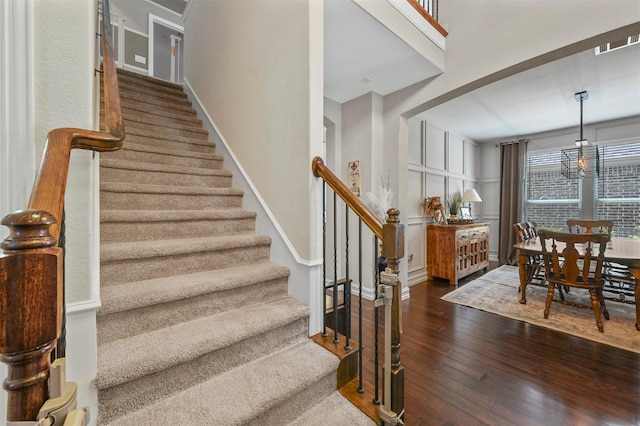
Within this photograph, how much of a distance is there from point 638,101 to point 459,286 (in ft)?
12.0

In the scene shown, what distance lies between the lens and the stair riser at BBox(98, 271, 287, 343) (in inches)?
48.6

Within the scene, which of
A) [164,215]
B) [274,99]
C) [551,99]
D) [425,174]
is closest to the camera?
[164,215]

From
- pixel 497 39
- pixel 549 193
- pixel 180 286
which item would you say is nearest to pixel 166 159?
pixel 180 286

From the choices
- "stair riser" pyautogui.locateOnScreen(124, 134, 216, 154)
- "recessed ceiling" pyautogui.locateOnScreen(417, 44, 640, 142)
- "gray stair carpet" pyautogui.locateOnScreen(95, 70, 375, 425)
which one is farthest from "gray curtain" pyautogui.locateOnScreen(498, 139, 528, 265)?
"stair riser" pyautogui.locateOnScreen(124, 134, 216, 154)

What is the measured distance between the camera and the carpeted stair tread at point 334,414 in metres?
1.24

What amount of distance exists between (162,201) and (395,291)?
179 centimetres

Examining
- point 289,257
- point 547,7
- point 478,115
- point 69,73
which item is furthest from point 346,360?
point 478,115

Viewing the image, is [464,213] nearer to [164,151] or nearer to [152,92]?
[164,151]

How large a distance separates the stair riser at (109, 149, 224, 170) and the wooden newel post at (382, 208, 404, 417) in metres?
2.12

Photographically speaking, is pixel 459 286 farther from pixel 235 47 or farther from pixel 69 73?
pixel 69 73

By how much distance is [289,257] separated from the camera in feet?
5.98

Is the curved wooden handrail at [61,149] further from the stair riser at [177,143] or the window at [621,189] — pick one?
the window at [621,189]

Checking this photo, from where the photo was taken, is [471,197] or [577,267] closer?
[577,267]

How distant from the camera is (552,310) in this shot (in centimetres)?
300
